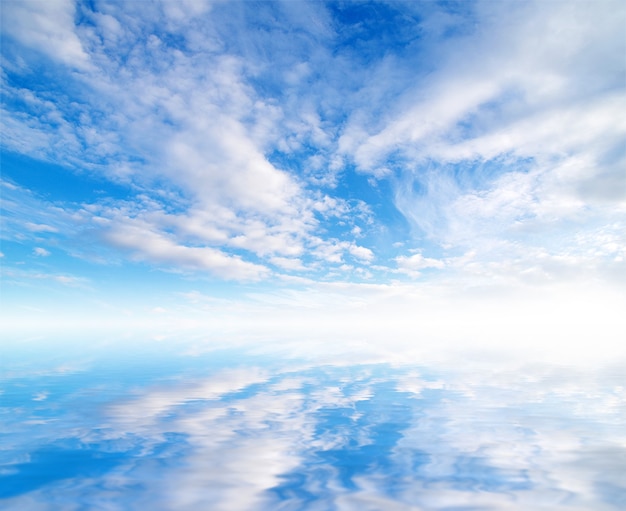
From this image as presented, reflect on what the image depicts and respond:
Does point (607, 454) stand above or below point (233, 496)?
above

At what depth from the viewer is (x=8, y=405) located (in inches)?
845

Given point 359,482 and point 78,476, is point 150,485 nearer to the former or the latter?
point 78,476

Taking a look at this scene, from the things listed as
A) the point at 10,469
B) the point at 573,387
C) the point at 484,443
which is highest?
the point at 573,387

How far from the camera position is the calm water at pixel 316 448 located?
32.4 ft

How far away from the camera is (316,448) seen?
13.7 meters

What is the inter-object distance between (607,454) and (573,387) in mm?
16847

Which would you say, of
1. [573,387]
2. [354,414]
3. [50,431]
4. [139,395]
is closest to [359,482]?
[354,414]

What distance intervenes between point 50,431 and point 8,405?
9.50m

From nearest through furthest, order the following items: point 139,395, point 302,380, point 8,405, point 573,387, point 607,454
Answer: point 607,454
point 8,405
point 139,395
point 573,387
point 302,380

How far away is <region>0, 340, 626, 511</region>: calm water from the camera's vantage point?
9.89m

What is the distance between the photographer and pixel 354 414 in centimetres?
1886

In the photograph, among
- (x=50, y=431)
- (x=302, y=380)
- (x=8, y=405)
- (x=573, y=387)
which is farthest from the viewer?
(x=302, y=380)

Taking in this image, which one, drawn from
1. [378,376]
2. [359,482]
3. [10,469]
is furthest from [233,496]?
[378,376]

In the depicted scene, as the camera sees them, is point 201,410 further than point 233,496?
Yes
